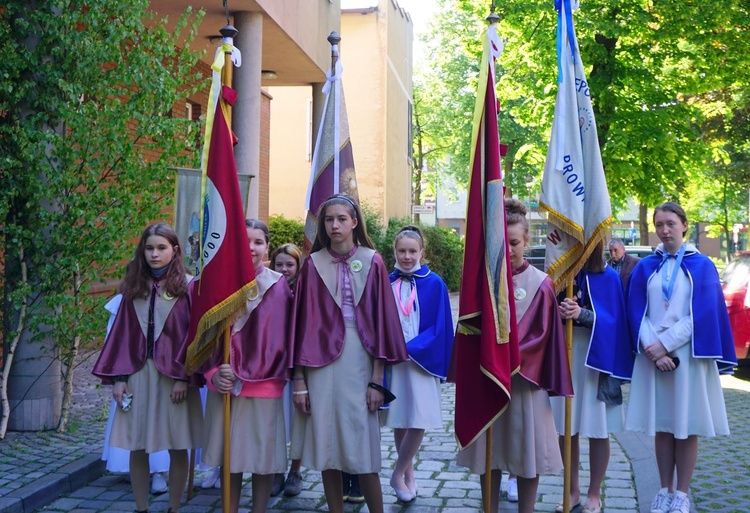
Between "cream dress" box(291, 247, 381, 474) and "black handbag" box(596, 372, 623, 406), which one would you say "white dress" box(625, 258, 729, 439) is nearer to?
A: "black handbag" box(596, 372, 623, 406)

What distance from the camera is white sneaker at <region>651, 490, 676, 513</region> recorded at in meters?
5.50

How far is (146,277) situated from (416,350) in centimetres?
193

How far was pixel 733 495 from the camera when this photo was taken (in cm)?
620

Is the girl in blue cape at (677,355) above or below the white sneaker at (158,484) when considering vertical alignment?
above

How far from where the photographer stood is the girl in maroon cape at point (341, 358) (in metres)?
4.90

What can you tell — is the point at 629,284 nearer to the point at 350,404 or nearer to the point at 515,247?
the point at 515,247

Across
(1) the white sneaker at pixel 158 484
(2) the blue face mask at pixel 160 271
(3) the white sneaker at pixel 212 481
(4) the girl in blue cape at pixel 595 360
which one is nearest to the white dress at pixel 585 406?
(4) the girl in blue cape at pixel 595 360

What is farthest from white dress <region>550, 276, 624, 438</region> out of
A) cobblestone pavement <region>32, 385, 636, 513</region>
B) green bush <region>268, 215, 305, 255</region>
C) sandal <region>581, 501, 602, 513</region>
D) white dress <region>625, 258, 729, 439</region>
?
green bush <region>268, 215, 305, 255</region>

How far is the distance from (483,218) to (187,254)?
131 inches

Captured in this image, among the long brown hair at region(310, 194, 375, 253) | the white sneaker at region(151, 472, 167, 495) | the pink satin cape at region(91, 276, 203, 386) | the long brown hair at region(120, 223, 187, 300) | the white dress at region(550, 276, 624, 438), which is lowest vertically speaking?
the white sneaker at region(151, 472, 167, 495)

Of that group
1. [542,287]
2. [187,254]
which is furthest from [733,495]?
[187,254]

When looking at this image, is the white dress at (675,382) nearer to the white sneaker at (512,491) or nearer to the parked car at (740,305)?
the white sneaker at (512,491)

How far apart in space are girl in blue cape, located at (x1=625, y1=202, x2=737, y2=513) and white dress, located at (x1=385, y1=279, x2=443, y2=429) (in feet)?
4.43

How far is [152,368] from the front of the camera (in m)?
5.30
